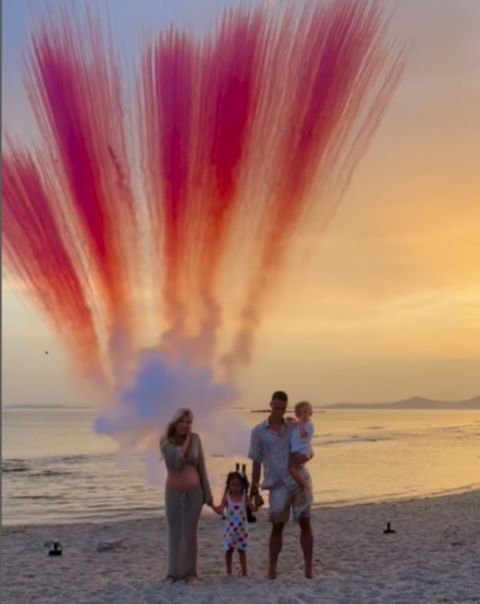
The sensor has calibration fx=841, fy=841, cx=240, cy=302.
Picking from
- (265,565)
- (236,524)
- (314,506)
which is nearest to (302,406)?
Result: (236,524)

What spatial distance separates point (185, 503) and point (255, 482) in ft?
2.48

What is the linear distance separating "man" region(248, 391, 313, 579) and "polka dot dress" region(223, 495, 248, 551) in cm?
39

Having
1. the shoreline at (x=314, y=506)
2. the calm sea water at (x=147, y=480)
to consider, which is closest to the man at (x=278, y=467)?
the calm sea water at (x=147, y=480)

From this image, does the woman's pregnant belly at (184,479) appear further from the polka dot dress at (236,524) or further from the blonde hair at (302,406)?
the blonde hair at (302,406)

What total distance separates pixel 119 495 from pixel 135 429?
10868 mm

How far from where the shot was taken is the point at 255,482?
27.8 feet

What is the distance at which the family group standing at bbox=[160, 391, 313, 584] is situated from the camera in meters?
8.41

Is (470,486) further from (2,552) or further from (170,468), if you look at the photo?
(170,468)

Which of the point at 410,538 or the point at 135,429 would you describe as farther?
the point at 135,429

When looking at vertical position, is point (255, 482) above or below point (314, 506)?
above

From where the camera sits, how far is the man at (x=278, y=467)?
8.42 m

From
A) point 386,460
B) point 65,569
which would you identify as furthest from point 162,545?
point 386,460

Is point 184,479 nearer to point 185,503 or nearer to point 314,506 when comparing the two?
point 185,503

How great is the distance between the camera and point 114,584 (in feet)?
29.7
